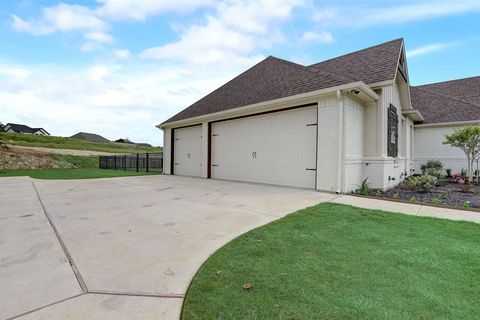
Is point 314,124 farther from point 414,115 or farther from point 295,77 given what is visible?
point 414,115

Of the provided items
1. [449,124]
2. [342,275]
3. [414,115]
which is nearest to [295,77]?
[414,115]

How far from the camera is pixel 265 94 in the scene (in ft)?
30.0

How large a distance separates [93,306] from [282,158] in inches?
282

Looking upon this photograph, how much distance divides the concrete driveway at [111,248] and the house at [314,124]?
2012mm

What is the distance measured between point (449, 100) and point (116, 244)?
17183 millimetres

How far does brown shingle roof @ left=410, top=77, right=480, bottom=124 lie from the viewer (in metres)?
12.1

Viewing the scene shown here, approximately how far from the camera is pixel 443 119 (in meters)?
12.4

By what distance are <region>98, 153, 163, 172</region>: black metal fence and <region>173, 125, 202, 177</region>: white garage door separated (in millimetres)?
3543

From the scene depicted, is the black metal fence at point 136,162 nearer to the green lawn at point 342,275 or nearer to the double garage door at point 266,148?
the double garage door at point 266,148

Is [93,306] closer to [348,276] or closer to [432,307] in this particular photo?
[348,276]

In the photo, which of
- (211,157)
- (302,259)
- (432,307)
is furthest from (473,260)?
(211,157)

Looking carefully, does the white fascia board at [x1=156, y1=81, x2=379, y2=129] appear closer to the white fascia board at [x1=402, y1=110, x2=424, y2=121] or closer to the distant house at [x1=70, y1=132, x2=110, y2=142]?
the white fascia board at [x1=402, y1=110, x2=424, y2=121]

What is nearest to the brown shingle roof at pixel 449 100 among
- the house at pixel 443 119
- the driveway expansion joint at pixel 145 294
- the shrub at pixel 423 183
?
the house at pixel 443 119

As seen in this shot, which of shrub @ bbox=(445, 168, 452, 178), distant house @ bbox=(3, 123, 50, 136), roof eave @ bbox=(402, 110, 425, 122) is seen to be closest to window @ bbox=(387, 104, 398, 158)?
roof eave @ bbox=(402, 110, 425, 122)
